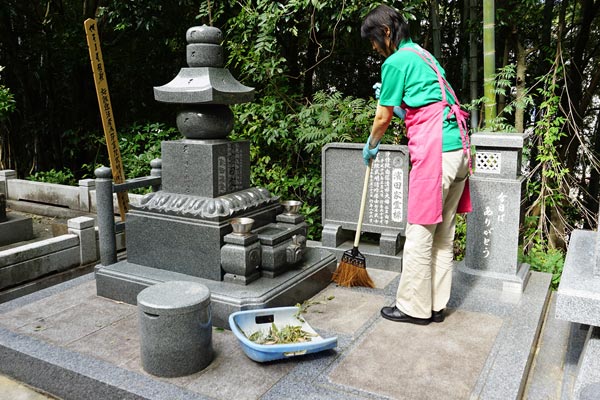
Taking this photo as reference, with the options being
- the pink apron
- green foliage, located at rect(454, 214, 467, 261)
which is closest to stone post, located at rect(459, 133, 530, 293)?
the pink apron

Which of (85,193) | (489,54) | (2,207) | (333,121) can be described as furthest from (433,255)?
(85,193)

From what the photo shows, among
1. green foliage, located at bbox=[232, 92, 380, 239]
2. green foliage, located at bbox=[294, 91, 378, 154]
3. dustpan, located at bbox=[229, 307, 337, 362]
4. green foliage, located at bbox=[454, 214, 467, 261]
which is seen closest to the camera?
dustpan, located at bbox=[229, 307, 337, 362]

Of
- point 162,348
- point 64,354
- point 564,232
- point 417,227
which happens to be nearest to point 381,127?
point 417,227

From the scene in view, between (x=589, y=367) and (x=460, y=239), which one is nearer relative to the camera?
(x=589, y=367)

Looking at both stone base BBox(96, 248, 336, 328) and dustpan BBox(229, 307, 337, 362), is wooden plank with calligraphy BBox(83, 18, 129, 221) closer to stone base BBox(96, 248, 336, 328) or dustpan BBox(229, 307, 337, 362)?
stone base BBox(96, 248, 336, 328)

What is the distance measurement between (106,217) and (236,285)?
4.90 feet

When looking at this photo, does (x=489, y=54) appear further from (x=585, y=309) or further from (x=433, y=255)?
(x=585, y=309)

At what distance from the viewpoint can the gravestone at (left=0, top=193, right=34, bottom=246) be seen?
7.23 meters

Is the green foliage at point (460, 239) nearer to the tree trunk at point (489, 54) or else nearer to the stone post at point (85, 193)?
the tree trunk at point (489, 54)

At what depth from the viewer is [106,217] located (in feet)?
15.8

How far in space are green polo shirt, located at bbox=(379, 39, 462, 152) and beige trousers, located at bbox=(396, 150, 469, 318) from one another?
0.83 feet

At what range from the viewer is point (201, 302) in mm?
3234

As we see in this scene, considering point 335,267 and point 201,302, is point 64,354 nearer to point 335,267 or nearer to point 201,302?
point 201,302

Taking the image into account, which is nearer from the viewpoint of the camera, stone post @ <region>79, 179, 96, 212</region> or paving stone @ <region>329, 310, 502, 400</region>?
paving stone @ <region>329, 310, 502, 400</region>
